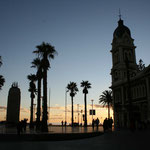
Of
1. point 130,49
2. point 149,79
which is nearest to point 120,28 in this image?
point 130,49

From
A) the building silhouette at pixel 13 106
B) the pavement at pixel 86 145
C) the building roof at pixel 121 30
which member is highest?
the building roof at pixel 121 30

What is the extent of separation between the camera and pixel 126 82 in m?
50.2

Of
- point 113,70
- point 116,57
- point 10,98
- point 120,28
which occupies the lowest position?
point 10,98

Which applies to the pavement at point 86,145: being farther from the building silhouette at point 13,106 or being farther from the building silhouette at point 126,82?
the building silhouette at point 126,82

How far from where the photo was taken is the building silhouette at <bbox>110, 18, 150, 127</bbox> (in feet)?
140

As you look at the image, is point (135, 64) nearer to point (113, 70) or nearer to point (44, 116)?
point (113, 70)

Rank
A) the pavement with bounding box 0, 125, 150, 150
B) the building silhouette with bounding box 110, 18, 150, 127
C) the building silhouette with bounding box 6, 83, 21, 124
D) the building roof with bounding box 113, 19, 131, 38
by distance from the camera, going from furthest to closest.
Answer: the building roof with bounding box 113, 19, 131, 38
the building silhouette with bounding box 110, 18, 150, 127
the building silhouette with bounding box 6, 83, 21, 124
the pavement with bounding box 0, 125, 150, 150

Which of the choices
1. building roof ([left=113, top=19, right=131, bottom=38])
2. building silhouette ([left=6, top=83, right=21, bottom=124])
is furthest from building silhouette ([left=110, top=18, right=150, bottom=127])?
building silhouette ([left=6, top=83, right=21, bottom=124])

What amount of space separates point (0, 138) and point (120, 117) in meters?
39.1

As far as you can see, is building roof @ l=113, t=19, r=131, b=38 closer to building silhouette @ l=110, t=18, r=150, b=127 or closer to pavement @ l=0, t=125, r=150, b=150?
building silhouette @ l=110, t=18, r=150, b=127

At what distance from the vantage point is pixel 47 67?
99.3 ft

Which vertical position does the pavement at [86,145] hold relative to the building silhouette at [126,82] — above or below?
below

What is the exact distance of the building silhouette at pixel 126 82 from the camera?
140ft

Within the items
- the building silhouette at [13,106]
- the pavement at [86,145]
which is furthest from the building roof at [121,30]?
the pavement at [86,145]
